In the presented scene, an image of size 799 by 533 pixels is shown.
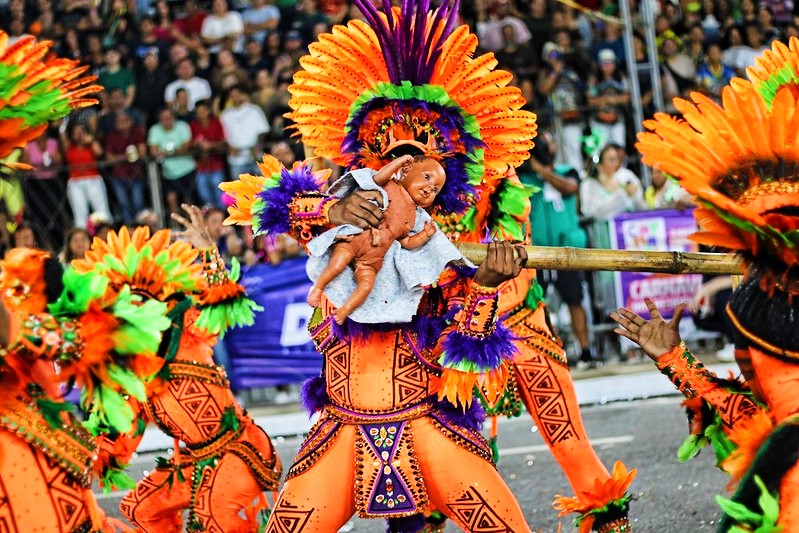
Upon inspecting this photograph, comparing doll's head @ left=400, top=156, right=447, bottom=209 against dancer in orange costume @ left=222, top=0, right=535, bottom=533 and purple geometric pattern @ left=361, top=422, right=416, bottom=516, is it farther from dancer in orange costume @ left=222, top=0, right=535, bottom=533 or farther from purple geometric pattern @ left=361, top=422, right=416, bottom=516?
purple geometric pattern @ left=361, top=422, right=416, bottom=516

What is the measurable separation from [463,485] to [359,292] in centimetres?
68

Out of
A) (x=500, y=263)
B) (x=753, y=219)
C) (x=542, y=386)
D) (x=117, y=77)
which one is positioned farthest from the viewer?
(x=117, y=77)

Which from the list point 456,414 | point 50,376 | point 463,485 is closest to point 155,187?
point 456,414

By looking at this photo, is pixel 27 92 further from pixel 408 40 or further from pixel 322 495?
pixel 322 495

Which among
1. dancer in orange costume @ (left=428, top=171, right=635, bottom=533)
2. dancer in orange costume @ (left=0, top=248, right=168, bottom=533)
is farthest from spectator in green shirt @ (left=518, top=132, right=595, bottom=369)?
dancer in orange costume @ (left=0, top=248, right=168, bottom=533)

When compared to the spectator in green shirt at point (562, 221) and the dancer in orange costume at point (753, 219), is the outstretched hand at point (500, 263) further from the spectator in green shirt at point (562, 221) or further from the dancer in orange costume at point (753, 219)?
the spectator in green shirt at point (562, 221)

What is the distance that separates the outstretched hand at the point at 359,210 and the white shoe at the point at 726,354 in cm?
649

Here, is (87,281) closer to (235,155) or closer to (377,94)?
(377,94)

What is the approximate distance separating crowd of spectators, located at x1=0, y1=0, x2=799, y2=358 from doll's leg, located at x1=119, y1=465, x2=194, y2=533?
4783mm

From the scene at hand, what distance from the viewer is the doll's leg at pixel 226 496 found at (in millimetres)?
4918

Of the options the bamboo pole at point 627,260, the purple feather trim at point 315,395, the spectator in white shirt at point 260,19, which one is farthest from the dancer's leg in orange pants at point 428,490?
the spectator in white shirt at point 260,19

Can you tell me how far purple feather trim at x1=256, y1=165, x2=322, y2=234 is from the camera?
3982 mm

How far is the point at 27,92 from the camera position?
336 centimetres

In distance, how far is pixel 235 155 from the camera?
11320 mm
